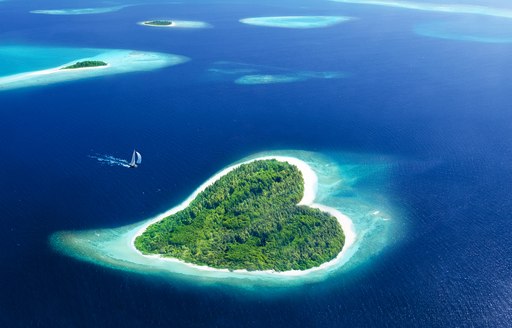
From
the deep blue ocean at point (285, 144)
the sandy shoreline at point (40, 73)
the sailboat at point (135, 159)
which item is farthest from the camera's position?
the sandy shoreline at point (40, 73)

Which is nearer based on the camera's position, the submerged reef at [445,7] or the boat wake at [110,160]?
the boat wake at [110,160]

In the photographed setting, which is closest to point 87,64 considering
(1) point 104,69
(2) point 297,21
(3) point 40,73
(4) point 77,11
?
(1) point 104,69

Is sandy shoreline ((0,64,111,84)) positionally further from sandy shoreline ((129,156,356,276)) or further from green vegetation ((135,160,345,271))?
green vegetation ((135,160,345,271))

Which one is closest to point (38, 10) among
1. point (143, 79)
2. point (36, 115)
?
point (143, 79)

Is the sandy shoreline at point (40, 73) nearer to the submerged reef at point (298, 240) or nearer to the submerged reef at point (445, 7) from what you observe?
the submerged reef at point (298, 240)

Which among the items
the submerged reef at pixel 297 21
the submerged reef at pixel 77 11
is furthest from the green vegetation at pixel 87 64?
the submerged reef at pixel 77 11

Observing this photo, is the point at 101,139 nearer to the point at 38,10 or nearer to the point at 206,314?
the point at 206,314

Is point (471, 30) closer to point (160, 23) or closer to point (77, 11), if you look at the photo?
point (160, 23)

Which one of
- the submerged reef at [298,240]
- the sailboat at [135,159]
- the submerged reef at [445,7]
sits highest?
the submerged reef at [445,7]
